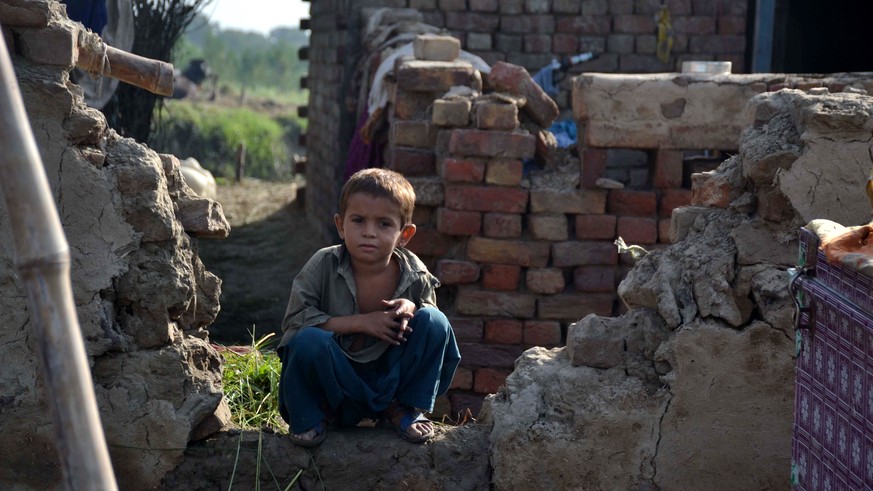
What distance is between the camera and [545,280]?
480cm

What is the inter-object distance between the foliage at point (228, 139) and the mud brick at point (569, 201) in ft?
28.2

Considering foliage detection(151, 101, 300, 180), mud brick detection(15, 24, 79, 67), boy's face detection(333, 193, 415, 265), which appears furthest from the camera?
foliage detection(151, 101, 300, 180)

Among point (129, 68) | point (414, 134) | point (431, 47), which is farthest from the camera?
point (431, 47)

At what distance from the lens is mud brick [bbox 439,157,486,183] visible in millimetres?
4711

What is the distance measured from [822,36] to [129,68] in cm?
638

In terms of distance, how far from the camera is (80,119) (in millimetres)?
2842

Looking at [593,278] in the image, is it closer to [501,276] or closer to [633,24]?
[501,276]

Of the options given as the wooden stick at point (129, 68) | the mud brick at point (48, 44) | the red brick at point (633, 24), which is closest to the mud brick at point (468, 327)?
the wooden stick at point (129, 68)

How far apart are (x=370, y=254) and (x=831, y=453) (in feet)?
4.52

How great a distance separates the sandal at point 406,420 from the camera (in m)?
3.10

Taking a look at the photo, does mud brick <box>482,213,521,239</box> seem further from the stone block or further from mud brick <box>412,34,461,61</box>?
mud brick <box>412,34,461,61</box>

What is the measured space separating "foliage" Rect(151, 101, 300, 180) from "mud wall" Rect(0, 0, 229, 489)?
9.86 metres

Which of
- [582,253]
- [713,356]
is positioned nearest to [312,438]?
[713,356]

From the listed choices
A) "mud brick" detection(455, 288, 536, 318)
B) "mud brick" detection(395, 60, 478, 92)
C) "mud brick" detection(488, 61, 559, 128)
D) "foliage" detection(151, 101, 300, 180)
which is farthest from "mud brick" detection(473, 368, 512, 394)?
"foliage" detection(151, 101, 300, 180)
